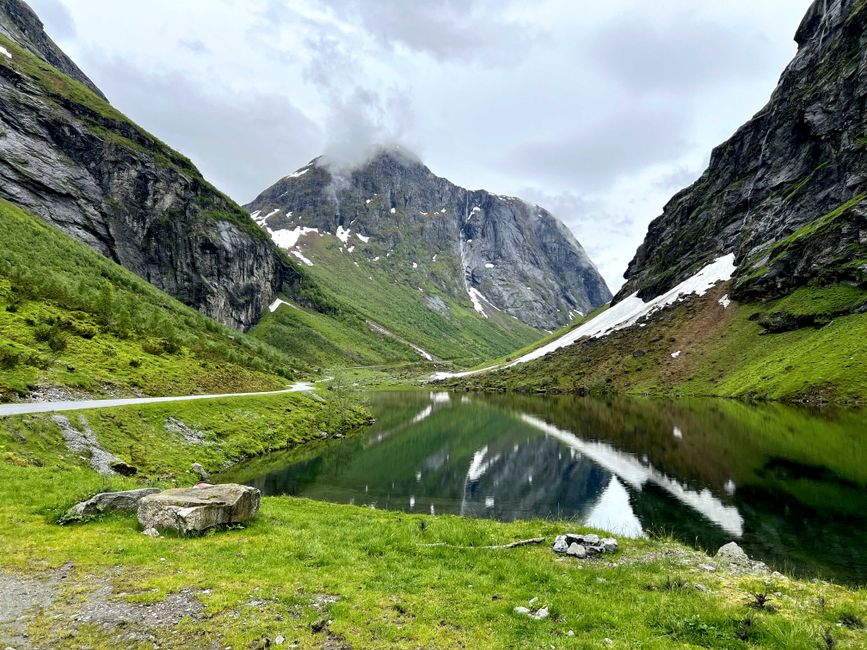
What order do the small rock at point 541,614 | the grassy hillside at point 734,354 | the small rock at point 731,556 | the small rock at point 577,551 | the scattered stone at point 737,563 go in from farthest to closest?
the grassy hillside at point 734,354, the small rock at point 731,556, the small rock at point 577,551, the scattered stone at point 737,563, the small rock at point 541,614

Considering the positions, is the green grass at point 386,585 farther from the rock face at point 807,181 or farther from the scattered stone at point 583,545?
the rock face at point 807,181

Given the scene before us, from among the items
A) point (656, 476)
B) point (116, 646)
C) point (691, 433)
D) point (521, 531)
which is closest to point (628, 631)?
point (521, 531)

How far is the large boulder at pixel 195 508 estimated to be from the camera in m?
18.1

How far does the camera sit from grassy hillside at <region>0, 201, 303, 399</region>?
47062 millimetres

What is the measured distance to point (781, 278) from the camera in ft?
443

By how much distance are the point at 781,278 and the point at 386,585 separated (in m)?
161

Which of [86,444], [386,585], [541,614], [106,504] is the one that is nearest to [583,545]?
[541,614]

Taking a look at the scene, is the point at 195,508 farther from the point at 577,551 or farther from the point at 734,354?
the point at 734,354

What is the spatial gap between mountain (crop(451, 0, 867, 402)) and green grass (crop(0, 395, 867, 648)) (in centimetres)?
9221

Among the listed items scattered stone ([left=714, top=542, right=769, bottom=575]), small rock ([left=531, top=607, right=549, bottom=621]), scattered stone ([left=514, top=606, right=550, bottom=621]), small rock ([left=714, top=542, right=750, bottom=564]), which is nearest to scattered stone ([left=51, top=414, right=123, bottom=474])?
scattered stone ([left=514, top=606, right=550, bottom=621])

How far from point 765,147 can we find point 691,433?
177 m

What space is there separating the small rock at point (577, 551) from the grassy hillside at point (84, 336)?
44672 mm

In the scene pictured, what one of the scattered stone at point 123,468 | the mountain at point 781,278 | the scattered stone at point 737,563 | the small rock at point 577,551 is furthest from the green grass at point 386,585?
the mountain at point 781,278

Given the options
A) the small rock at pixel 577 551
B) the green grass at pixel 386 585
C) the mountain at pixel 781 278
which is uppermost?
the mountain at pixel 781 278
